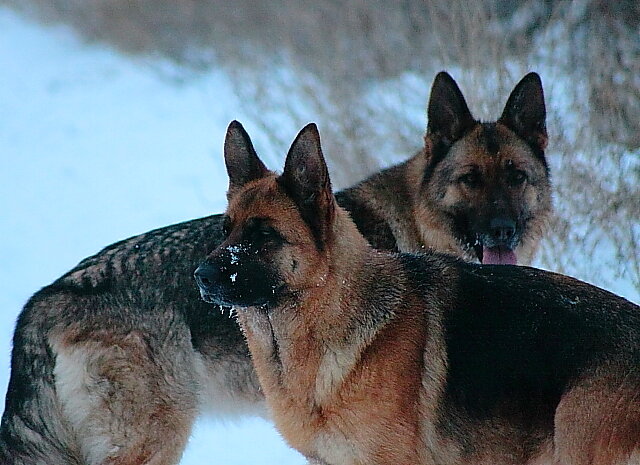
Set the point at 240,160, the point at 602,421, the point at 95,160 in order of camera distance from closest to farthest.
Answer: the point at 602,421 < the point at 240,160 < the point at 95,160

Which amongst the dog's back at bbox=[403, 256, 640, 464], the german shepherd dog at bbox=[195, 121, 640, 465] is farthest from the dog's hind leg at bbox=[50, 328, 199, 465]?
the dog's back at bbox=[403, 256, 640, 464]

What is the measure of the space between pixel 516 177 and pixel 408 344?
176 cm

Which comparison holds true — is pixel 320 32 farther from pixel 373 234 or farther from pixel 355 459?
pixel 355 459

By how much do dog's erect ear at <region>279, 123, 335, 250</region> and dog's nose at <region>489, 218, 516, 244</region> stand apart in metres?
1.45

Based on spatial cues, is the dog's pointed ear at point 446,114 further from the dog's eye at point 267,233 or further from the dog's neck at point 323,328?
the dog's eye at point 267,233

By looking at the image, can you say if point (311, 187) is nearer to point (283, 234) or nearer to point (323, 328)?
point (283, 234)

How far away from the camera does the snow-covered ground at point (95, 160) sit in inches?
326

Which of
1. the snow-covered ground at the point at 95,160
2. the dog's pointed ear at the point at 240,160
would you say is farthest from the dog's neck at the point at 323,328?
the snow-covered ground at the point at 95,160

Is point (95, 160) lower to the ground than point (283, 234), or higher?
higher

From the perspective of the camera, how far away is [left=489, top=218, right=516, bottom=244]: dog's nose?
197 inches

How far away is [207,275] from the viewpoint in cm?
369

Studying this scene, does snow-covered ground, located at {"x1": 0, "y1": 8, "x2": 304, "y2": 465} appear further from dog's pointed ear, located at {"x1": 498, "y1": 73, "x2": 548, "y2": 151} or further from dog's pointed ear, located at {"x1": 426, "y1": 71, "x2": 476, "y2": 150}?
dog's pointed ear, located at {"x1": 498, "y1": 73, "x2": 548, "y2": 151}

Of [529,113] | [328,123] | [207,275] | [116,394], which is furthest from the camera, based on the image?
[328,123]

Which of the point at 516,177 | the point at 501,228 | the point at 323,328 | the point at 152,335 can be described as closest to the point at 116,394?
the point at 152,335
